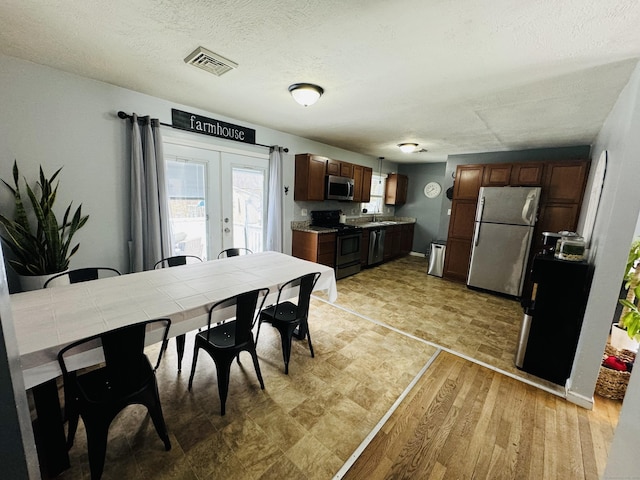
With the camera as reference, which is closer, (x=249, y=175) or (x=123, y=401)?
(x=123, y=401)

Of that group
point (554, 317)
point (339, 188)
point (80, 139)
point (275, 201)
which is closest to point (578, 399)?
point (554, 317)

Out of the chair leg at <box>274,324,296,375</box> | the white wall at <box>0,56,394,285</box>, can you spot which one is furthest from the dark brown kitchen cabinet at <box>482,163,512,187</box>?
the white wall at <box>0,56,394,285</box>

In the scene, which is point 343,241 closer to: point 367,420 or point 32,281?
point 367,420

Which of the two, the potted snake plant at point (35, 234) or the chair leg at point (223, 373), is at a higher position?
the potted snake plant at point (35, 234)

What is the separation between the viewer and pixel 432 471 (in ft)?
4.80

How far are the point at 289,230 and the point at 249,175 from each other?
1.16 metres

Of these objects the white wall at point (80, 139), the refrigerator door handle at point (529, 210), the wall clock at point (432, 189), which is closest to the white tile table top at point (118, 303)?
the white wall at point (80, 139)

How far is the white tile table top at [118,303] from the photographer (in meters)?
1.18

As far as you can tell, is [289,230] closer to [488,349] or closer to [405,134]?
[405,134]

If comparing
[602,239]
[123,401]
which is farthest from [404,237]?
[123,401]

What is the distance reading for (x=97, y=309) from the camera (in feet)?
4.95

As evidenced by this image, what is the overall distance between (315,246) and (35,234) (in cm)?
314

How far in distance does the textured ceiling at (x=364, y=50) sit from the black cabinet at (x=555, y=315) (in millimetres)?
1500

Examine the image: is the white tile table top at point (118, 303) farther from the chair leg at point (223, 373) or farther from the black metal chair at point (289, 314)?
the chair leg at point (223, 373)
